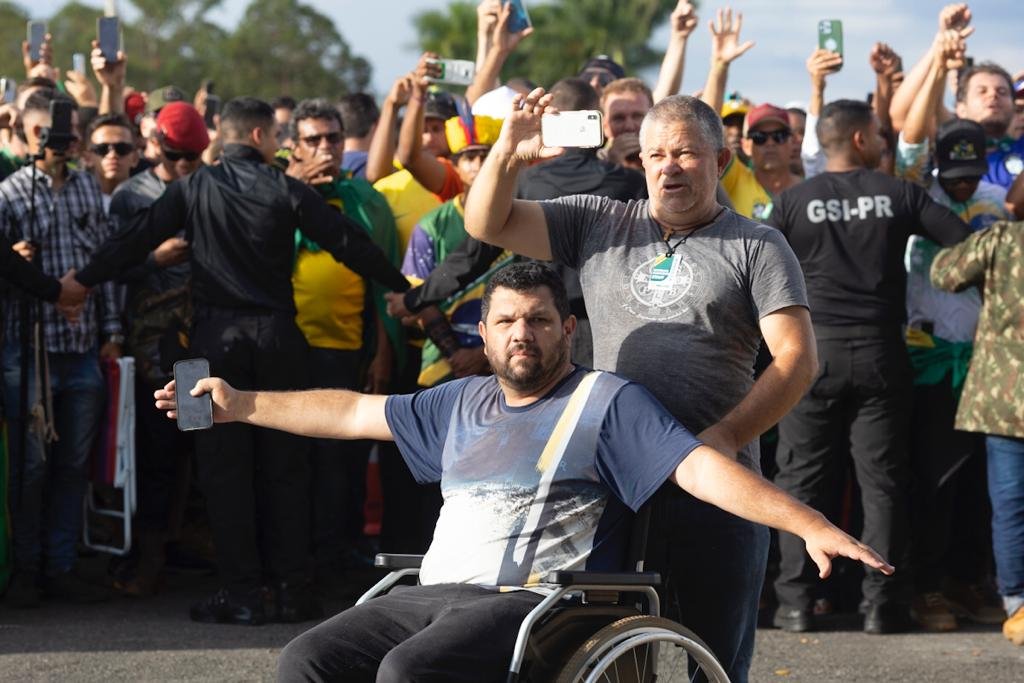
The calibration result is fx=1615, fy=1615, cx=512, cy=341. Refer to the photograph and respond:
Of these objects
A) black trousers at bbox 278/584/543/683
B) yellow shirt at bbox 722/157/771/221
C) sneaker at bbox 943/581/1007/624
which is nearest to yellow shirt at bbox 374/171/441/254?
yellow shirt at bbox 722/157/771/221

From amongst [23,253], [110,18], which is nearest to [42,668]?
[23,253]

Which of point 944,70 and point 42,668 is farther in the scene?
point 944,70

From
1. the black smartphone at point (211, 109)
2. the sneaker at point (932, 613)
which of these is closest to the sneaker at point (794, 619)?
the sneaker at point (932, 613)

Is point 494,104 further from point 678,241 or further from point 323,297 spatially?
point 678,241

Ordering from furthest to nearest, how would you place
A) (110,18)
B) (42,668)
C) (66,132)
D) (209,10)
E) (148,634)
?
(209,10), (110,18), (66,132), (148,634), (42,668)

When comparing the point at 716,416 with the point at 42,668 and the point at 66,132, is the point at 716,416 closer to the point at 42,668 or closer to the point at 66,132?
the point at 42,668

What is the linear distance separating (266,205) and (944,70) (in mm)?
3224

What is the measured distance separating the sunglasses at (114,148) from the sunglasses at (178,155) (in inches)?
15.6

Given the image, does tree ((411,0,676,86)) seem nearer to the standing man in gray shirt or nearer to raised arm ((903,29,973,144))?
raised arm ((903,29,973,144))

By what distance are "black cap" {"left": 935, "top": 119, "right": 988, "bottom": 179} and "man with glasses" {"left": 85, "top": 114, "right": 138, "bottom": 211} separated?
4.08 metres

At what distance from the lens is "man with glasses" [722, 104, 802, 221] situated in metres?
7.91

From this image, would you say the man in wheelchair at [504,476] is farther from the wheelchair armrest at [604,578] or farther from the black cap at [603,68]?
the black cap at [603,68]

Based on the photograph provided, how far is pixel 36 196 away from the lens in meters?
7.41

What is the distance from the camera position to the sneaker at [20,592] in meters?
7.25
